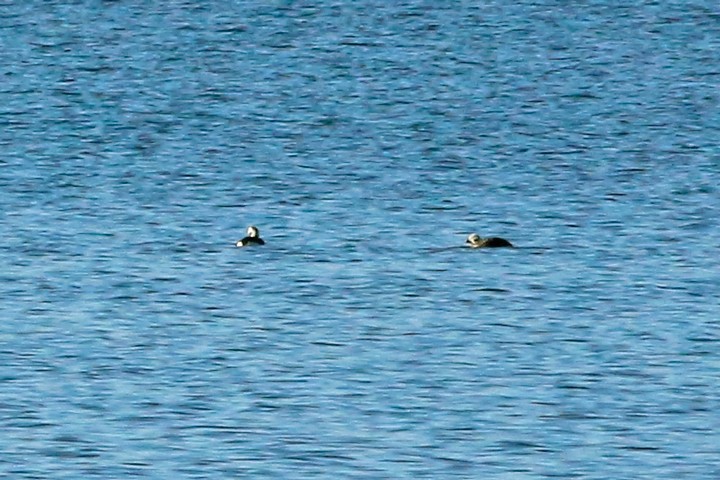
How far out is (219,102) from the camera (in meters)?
45.7

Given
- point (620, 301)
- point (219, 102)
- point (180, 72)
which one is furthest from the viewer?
point (180, 72)

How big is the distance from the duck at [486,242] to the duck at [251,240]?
2.61m

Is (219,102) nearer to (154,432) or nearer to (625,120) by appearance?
(625,120)

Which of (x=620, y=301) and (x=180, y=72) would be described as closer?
(x=620, y=301)

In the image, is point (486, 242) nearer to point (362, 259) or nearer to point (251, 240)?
point (362, 259)

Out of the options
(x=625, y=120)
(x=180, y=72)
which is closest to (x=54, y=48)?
(x=180, y=72)

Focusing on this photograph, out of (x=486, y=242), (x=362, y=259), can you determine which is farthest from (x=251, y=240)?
(x=486, y=242)

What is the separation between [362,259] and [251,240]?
1619 mm

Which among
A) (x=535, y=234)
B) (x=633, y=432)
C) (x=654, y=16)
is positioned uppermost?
(x=633, y=432)

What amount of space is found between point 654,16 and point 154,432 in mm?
39613

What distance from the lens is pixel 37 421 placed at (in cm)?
1931

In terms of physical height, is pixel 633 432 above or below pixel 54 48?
above

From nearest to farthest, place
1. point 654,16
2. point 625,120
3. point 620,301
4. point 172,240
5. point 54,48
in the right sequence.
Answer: point 620,301, point 172,240, point 625,120, point 54,48, point 654,16

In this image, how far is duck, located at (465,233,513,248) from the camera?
27969mm
